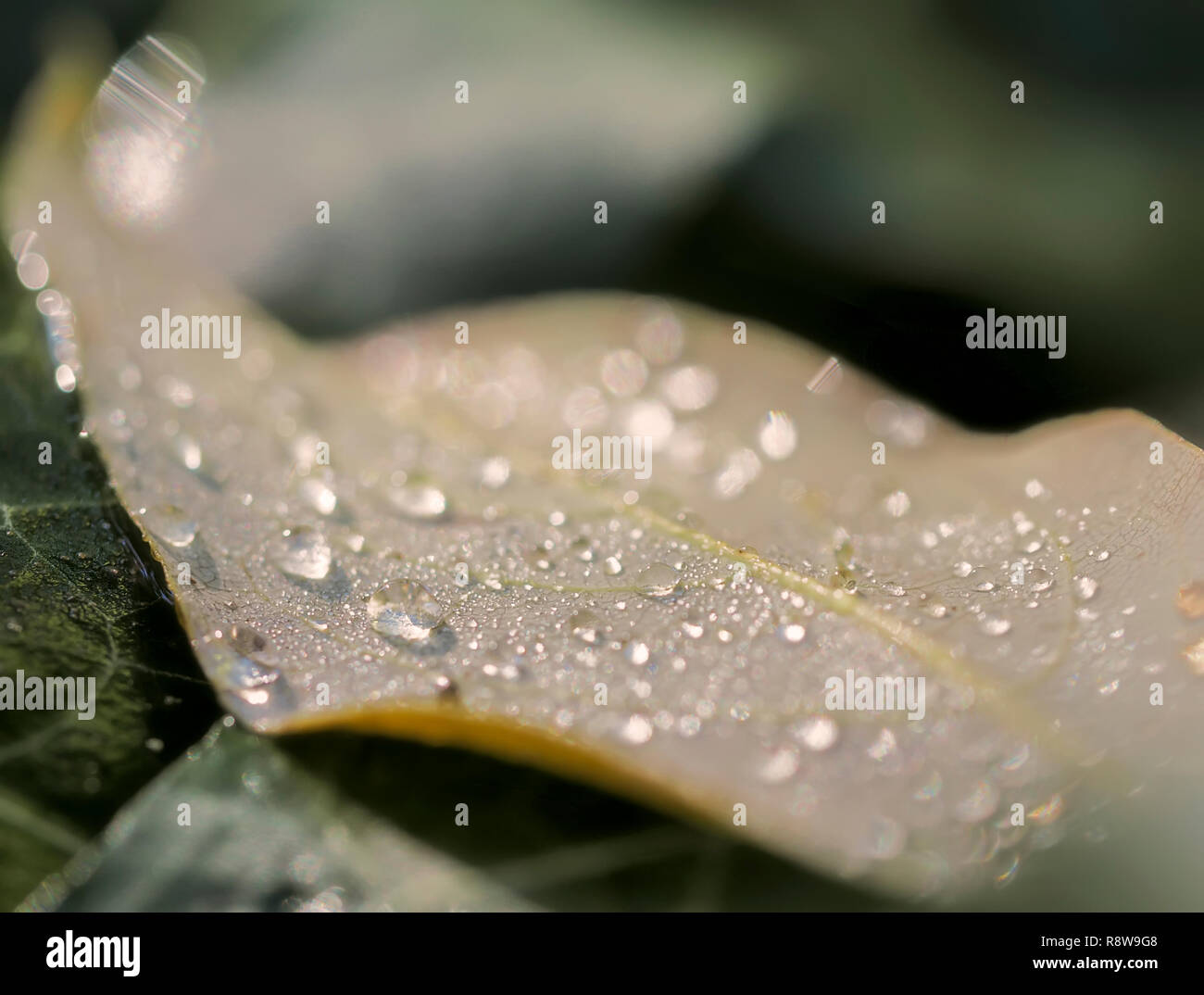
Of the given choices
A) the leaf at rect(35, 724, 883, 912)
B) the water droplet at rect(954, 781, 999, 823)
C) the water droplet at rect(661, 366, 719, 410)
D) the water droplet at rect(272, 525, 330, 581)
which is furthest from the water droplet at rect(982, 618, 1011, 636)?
the water droplet at rect(272, 525, 330, 581)

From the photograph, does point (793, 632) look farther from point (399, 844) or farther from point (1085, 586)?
point (399, 844)

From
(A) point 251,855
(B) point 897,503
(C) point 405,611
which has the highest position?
(B) point 897,503

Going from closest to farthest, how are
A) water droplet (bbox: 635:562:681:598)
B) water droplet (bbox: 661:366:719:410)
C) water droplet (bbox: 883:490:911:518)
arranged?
water droplet (bbox: 635:562:681:598)
water droplet (bbox: 883:490:911:518)
water droplet (bbox: 661:366:719:410)

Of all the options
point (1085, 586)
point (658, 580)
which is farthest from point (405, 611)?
point (1085, 586)

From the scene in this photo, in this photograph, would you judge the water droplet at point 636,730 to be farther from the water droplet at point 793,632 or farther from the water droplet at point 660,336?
the water droplet at point 660,336

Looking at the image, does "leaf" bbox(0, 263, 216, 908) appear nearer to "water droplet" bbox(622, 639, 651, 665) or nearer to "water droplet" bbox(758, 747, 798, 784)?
"water droplet" bbox(622, 639, 651, 665)

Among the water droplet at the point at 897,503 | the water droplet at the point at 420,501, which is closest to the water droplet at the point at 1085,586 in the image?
the water droplet at the point at 897,503
